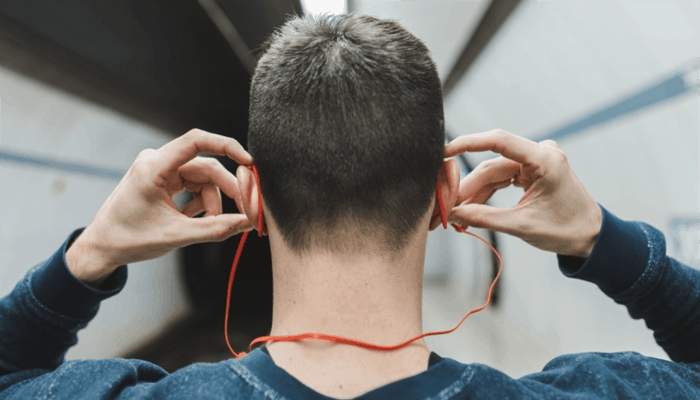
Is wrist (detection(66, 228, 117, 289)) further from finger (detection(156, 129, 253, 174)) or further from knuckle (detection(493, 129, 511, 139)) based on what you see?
knuckle (detection(493, 129, 511, 139))

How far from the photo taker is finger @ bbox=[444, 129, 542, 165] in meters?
0.87

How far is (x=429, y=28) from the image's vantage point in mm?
2297

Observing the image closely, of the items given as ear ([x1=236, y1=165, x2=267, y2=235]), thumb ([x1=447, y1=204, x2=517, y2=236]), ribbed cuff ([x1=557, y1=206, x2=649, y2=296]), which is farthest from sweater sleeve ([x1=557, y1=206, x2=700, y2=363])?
ear ([x1=236, y1=165, x2=267, y2=235])

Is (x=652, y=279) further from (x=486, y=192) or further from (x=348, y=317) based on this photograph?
(x=348, y=317)

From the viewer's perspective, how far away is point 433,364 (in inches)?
28.7

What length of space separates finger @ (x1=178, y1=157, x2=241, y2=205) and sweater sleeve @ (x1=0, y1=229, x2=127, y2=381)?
0.33m

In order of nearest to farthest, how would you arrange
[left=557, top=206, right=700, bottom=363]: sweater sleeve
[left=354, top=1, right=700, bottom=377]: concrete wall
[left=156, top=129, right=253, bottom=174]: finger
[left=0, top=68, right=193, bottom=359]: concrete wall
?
[left=156, top=129, right=253, bottom=174]: finger
[left=557, top=206, right=700, bottom=363]: sweater sleeve
[left=354, top=1, right=700, bottom=377]: concrete wall
[left=0, top=68, right=193, bottom=359]: concrete wall

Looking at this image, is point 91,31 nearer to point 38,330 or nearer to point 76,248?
point 76,248

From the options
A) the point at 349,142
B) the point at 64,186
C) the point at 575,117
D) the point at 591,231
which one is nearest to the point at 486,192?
the point at 591,231

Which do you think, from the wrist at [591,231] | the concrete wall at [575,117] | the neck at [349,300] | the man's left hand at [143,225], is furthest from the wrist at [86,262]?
the concrete wall at [575,117]

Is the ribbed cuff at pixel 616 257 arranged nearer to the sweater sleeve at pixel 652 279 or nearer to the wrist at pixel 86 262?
the sweater sleeve at pixel 652 279

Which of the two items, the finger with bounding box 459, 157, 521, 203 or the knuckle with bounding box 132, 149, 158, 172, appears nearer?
the knuckle with bounding box 132, 149, 158, 172

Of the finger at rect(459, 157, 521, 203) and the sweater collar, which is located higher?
the finger at rect(459, 157, 521, 203)

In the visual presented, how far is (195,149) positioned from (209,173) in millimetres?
143
